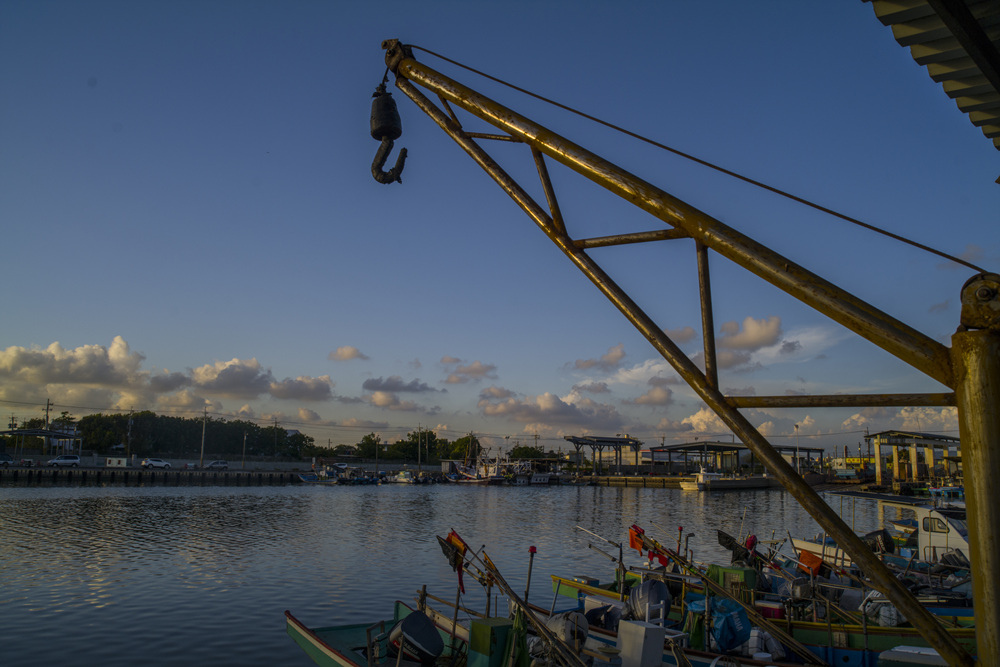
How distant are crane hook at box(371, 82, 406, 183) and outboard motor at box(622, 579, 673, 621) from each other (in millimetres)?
10216

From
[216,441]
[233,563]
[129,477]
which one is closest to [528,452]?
[216,441]

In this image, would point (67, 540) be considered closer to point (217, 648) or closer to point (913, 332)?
point (217, 648)

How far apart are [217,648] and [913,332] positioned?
19272 millimetres

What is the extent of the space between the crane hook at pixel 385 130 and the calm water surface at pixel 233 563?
14635 millimetres

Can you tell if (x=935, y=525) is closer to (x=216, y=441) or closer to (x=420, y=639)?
(x=420, y=639)

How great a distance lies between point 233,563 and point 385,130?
1110 inches

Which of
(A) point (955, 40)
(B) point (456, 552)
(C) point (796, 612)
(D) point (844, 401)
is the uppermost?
(A) point (955, 40)

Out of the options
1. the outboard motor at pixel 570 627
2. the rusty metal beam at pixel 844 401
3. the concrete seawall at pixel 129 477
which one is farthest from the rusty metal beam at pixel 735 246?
the concrete seawall at pixel 129 477

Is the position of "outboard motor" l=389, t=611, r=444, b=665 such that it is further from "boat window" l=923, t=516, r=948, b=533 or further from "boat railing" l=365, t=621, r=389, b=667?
"boat window" l=923, t=516, r=948, b=533

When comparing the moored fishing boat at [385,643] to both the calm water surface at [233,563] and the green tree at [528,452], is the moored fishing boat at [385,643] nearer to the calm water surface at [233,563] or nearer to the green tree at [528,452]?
the calm water surface at [233,563]

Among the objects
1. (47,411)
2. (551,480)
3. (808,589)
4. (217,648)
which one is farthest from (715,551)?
(47,411)

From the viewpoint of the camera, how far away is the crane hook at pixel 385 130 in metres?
6.58

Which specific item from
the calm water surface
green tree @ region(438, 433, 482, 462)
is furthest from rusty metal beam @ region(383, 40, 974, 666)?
green tree @ region(438, 433, 482, 462)

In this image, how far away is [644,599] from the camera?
13.2 metres
